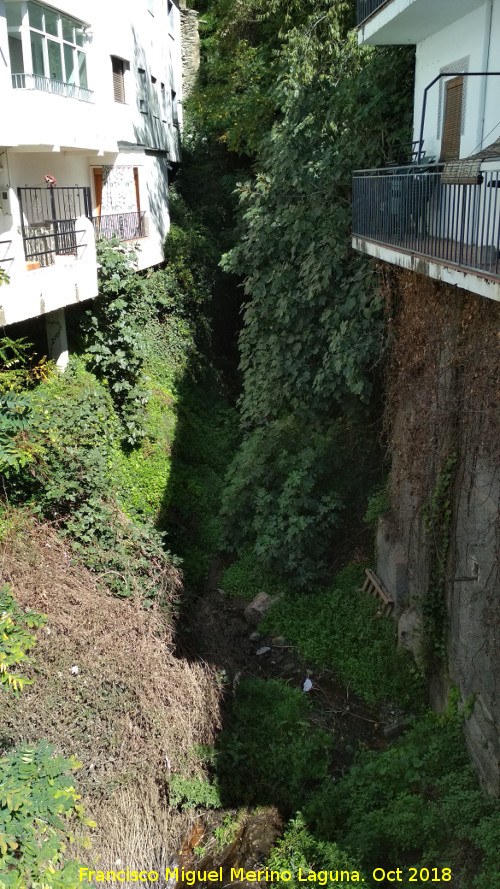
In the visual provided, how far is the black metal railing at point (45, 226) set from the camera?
12242mm

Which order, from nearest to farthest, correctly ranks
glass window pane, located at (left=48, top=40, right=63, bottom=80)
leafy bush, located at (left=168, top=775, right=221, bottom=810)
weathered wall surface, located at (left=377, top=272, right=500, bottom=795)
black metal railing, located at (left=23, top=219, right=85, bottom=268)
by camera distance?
1. weathered wall surface, located at (left=377, top=272, right=500, bottom=795)
2. leafy bush, located at (left=168, top=775, right=221, bottom=810)
3. black metal railing, located at (left=23, top=219, right=85, bottom=268)
4. glass window pane, located at (left=48, top=40, right=63, bottom=80)

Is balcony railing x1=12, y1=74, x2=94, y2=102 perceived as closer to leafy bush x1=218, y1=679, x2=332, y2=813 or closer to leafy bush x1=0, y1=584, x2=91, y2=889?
leafy bush x1=0, y1=584, x2=91, y2=889

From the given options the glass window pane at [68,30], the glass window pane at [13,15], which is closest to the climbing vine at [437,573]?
the glass window pane at [13,15]

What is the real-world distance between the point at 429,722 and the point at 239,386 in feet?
42.3

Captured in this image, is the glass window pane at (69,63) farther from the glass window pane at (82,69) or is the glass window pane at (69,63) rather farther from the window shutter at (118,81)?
the window shutter at (118,81)

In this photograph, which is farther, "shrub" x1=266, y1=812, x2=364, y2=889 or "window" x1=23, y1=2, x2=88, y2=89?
"window" x1=23, y1=2, x2=88, y2=89

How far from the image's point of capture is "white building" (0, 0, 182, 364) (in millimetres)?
11268

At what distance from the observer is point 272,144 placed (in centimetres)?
1373

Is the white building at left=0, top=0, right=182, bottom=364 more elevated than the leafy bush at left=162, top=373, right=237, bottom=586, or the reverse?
the white building at left=0, top=0, right=182, bottom=364

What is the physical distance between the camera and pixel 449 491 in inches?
335

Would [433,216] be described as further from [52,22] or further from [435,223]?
[52,22]

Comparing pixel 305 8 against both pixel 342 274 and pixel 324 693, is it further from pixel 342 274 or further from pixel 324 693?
pixel 324 693

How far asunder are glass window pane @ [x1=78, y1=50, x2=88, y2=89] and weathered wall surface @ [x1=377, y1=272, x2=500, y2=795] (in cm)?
838

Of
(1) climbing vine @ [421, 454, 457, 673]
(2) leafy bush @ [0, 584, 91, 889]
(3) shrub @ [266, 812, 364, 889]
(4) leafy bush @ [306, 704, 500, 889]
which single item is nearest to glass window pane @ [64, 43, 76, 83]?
(1) climbing vine @ [421, 454, 457, 673]
